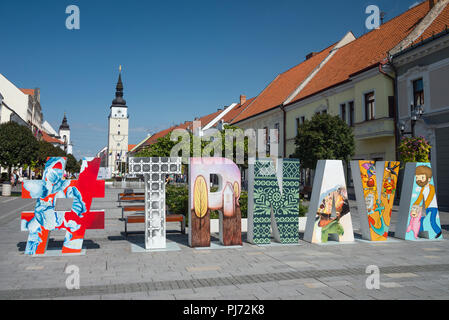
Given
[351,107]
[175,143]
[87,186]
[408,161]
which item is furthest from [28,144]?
[408,161]

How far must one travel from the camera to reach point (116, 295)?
4.86 metres

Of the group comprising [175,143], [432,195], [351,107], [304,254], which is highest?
[351,107]

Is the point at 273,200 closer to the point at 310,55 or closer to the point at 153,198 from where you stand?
the point at 153,198

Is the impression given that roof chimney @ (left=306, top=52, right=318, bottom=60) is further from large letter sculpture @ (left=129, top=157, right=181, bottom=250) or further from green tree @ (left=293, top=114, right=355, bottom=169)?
large letter sculpture @ (left=129, top=157, right=181, bottom=250)

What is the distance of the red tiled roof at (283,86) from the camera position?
34.2 metres

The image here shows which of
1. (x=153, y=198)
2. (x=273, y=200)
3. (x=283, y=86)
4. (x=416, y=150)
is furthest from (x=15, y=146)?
(x=283, y=86)

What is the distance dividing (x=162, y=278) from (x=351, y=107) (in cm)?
2194

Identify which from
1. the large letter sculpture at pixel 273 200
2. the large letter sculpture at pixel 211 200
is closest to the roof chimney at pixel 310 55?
the large letter sculpture at pixel 273 200

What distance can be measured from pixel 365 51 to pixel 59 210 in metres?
23.5

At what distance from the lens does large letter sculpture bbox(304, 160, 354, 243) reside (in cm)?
905

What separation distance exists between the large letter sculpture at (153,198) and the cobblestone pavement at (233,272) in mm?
493

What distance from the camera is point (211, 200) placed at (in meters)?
8.42

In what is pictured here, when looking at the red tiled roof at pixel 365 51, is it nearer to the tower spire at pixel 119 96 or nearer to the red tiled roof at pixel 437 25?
the red tiled roof at pixel 437 25
